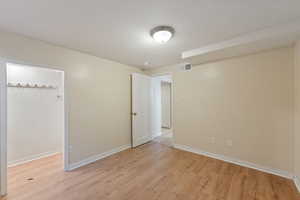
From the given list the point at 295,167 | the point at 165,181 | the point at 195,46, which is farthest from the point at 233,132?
the point at 195,46

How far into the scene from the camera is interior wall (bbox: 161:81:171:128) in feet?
21.0

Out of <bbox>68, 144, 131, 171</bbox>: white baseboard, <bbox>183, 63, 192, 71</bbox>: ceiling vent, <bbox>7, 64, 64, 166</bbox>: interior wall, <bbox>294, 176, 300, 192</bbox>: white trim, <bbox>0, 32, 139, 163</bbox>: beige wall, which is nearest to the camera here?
<bbox>294, 176, 300, 192</bbox>: white trim

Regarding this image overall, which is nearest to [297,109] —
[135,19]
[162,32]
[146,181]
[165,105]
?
[162,32]

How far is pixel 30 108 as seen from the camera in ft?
9.85

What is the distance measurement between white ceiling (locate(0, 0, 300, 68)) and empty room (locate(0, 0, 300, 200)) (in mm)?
16

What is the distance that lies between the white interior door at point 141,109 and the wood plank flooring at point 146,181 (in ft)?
3.37

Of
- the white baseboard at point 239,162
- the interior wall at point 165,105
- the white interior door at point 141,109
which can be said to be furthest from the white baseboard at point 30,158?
the interior wall at point 165,105

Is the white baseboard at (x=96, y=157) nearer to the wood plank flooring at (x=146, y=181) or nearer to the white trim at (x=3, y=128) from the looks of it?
the wood plank flooring at (x=146, y=181)

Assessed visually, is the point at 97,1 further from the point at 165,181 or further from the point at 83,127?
the point at 165,181

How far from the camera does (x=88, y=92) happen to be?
9.58 feet

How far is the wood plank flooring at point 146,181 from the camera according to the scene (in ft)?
6.18

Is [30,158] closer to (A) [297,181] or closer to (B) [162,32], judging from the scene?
(B) [162,32]

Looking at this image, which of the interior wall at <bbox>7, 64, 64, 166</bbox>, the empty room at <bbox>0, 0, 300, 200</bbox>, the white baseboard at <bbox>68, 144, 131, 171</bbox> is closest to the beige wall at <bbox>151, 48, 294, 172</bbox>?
the empty room at <bbox>0, 0, 300, 200</bbox>

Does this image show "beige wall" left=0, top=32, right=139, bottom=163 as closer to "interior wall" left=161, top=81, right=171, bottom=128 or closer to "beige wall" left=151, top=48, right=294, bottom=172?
"beige wall" left=151, top=48, right=294, bottom=172
